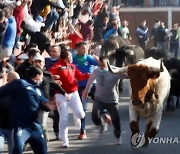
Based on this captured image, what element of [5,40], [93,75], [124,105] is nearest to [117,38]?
[124,105]

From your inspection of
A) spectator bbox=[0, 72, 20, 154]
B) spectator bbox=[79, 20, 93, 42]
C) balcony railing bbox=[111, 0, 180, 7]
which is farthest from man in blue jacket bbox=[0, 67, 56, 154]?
balcony railing bbox=[111, 0, 180, 7]

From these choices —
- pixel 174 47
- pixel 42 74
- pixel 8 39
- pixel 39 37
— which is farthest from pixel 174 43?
pixel 42 74

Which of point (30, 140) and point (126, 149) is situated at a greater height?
point (30, 140)

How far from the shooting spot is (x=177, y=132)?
1243 centimetres

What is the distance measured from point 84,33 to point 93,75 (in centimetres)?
926

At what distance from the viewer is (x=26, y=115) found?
876cm

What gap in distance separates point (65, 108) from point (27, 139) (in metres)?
2.62

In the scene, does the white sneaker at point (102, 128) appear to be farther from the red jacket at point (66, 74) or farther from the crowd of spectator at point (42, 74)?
the red jacket at point (66, 74)

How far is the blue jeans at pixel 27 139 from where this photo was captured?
8.67 meters

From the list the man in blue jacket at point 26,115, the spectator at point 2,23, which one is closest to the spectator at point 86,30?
the spectator at point 2,23

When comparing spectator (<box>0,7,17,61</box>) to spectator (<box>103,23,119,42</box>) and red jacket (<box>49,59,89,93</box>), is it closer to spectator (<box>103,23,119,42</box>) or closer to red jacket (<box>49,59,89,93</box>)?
red jacket (<box>49,59,89,93</box>)

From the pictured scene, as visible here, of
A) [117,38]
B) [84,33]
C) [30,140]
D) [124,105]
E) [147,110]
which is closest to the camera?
[30,140]

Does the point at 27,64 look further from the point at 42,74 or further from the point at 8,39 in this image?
the point at 8,39

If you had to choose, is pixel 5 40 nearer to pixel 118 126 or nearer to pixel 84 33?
pixel 118 126
